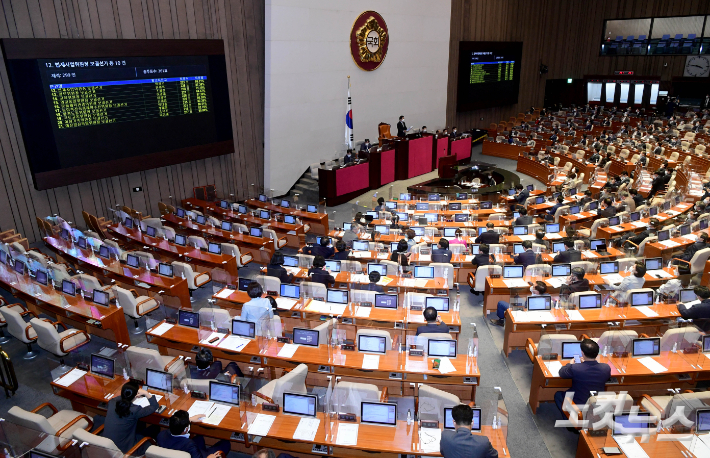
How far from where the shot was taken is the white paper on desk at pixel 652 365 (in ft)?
20.5

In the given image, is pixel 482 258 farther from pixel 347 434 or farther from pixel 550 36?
pixel 550 36

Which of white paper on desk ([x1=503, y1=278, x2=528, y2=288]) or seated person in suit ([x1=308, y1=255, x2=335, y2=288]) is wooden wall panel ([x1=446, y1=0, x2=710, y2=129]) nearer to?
white paper on desk ([x1=503, y1=278, x2=528, y2=288])

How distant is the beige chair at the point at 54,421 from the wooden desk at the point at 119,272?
337 cm

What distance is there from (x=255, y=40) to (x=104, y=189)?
6.94m

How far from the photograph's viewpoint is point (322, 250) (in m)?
10.2

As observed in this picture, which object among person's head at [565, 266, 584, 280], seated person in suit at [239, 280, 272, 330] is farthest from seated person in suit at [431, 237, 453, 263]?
seated person in suit at [239, 280, 272, 330]

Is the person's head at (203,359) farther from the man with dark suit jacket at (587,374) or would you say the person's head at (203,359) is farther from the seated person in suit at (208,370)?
the man with dark suit jacket at (587,374)

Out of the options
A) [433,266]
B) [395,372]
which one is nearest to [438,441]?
[395,372]

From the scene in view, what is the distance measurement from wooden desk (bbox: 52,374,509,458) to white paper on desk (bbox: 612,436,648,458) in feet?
3.77

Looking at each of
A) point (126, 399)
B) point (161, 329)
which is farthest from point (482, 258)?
point (126, 399)

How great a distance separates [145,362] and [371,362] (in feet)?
9.62

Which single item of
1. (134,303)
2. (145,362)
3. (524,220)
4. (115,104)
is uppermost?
(115,104)

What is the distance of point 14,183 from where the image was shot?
1186 cm

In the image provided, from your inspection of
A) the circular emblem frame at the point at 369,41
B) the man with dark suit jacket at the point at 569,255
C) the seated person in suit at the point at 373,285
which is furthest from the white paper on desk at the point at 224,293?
the circular emblem frame at the point at 369,41
